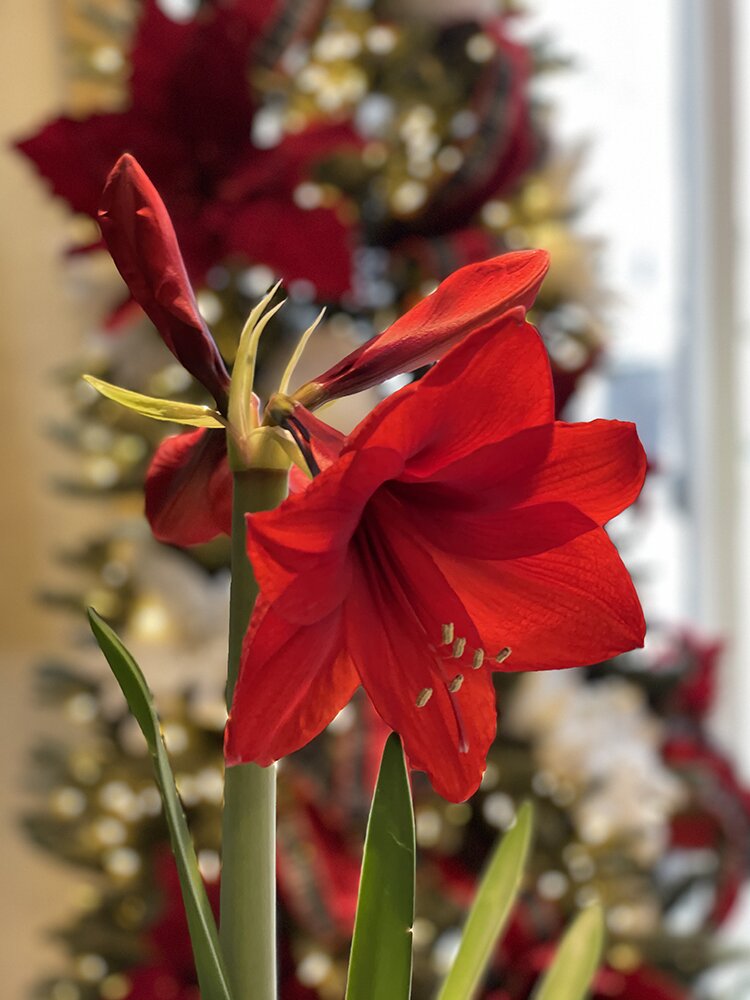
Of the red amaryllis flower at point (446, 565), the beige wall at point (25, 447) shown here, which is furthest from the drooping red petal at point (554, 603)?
the beige wall at point (25, 447)

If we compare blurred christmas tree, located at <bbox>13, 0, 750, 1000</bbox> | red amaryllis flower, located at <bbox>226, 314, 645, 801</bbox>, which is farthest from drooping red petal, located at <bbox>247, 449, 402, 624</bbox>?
blurred christmas tree, located at <bbox>13, 0, 750, 1000</bbox>

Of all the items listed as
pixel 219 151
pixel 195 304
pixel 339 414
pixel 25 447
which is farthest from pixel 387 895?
pixel 25 447

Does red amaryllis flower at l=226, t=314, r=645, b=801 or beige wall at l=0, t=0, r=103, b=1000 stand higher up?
red amaryllis flower at l=226, t=314, r=645, b=801

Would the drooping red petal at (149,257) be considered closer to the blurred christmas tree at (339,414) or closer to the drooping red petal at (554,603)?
the drooping red petal at (554,603)

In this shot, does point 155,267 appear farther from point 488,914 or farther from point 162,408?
point 488,914

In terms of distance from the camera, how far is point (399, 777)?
26cm

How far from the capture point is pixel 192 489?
271mm

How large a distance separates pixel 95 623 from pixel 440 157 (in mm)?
834

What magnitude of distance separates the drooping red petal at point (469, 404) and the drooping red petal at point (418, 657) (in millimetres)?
23

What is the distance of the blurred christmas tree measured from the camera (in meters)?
0.77

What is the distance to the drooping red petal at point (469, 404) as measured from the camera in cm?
22

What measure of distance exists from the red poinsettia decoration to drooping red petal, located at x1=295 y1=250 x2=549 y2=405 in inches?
19.6

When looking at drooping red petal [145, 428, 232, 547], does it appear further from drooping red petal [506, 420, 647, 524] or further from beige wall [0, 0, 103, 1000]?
beige wall [0, 0, 103, 1000]

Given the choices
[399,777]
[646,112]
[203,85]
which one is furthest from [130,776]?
[646,112]
